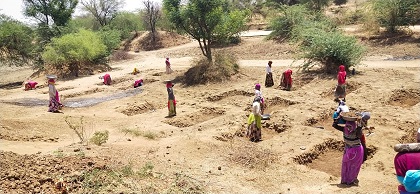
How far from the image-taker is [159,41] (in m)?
37.4

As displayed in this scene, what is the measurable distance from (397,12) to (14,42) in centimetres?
2601

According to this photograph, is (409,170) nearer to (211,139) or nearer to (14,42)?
(211,139)

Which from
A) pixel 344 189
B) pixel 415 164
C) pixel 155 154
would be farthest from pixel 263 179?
pixel 415 164

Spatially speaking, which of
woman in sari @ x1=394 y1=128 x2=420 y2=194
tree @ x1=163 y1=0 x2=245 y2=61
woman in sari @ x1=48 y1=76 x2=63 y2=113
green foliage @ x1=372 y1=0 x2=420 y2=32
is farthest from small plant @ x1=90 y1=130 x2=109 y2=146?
green foliage @ x1=372 y1=0 x2=420 y2=32

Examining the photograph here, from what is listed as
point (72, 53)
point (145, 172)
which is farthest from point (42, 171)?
point (72, 53)

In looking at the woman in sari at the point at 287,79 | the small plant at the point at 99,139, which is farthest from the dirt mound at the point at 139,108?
the woman in sari at the point at 287,79

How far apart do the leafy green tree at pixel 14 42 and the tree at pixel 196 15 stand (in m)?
14.9

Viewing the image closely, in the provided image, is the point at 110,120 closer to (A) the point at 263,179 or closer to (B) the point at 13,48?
(A) the point at 263,179

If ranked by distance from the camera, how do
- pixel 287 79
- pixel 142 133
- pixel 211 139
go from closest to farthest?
pixel 211 139
pixel 142 133
pixel 287 79

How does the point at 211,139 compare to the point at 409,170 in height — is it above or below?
below

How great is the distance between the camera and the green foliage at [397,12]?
1944cm

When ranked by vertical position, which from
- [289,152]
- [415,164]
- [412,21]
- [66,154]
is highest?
[412,21]

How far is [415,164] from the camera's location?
3400 millimetres

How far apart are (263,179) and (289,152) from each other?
155 cm
